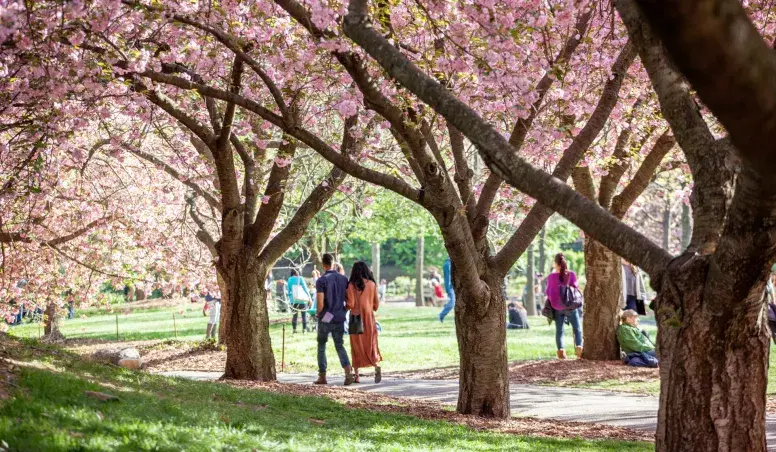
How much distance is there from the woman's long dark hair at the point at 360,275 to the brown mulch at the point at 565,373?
2.59 meters

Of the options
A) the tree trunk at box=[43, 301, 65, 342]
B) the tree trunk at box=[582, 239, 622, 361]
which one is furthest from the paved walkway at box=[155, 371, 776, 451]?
the tree trunk at box=[43, 301, 65, 342]

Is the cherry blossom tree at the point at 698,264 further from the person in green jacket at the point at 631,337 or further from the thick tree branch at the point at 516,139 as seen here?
the person in green jacket at the point at 631,337

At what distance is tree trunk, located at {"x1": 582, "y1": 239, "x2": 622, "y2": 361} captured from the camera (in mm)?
15383

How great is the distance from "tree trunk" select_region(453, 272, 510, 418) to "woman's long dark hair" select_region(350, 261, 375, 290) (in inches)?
144

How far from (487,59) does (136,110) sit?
4.60 metres

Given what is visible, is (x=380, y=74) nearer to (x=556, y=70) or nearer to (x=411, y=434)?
(x=556, y=70)

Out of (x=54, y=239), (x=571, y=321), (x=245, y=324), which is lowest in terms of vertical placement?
(x=571, y=321)

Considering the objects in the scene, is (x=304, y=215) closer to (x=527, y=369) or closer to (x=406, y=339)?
(x=527, y=369)

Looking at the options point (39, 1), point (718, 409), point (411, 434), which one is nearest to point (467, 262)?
point (411, 434)

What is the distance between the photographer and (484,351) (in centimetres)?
980

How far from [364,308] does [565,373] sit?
3.50 meters

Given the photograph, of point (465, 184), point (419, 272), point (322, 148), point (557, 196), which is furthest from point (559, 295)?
point (419, 272)

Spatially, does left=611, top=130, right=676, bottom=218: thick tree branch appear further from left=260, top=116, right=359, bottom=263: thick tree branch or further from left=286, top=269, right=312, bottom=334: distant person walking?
left=286, top=269, right=312, bottom=334: distant person walking

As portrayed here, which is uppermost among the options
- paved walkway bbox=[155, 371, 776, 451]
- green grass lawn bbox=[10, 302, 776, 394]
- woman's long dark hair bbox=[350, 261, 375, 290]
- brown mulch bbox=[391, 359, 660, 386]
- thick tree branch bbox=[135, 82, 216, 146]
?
thick tree branch bbox=[135, 82, 216, 146]
